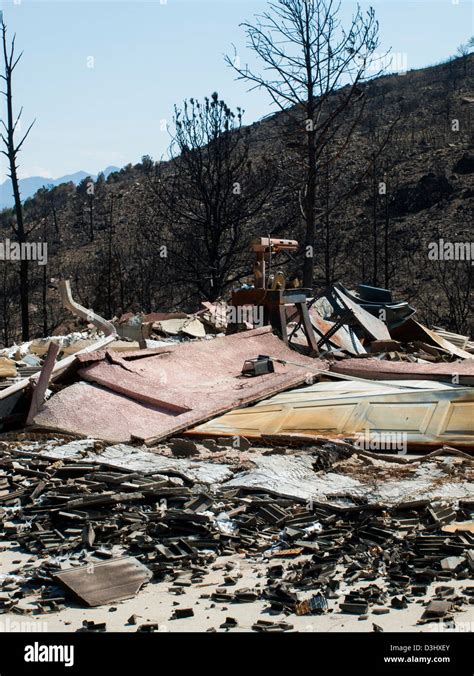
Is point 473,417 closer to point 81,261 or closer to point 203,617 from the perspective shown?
point 203,617

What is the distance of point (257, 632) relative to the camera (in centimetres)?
417

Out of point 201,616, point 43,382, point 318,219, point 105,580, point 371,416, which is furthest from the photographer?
point 318,219

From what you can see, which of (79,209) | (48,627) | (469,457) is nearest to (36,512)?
(48,627)


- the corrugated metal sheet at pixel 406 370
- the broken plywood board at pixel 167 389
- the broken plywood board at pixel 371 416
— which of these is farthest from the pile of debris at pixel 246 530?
the corrugated metal sheet at pixel 406 370

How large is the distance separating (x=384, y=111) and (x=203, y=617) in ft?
177

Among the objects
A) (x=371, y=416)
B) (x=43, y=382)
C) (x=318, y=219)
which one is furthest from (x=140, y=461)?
(x=318, y=219)

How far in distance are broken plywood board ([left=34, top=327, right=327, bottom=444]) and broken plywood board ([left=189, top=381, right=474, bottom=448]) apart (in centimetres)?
35

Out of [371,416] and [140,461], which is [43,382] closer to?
[140,461]

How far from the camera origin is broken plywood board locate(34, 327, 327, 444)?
885 cm

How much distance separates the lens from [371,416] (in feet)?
28.0

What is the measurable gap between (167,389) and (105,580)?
4.94m

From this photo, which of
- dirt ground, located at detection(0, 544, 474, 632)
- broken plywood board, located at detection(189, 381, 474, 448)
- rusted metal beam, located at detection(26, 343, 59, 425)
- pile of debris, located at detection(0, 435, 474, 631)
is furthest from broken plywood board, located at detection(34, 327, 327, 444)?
dirt ground, located at detection(0, 544, 474, 632)

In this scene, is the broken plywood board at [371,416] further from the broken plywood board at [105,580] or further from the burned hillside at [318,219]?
the burned hillside at [318,219]

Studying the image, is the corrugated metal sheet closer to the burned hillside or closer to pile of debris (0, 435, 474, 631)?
pile of debris (0, 435, 474, 631)
